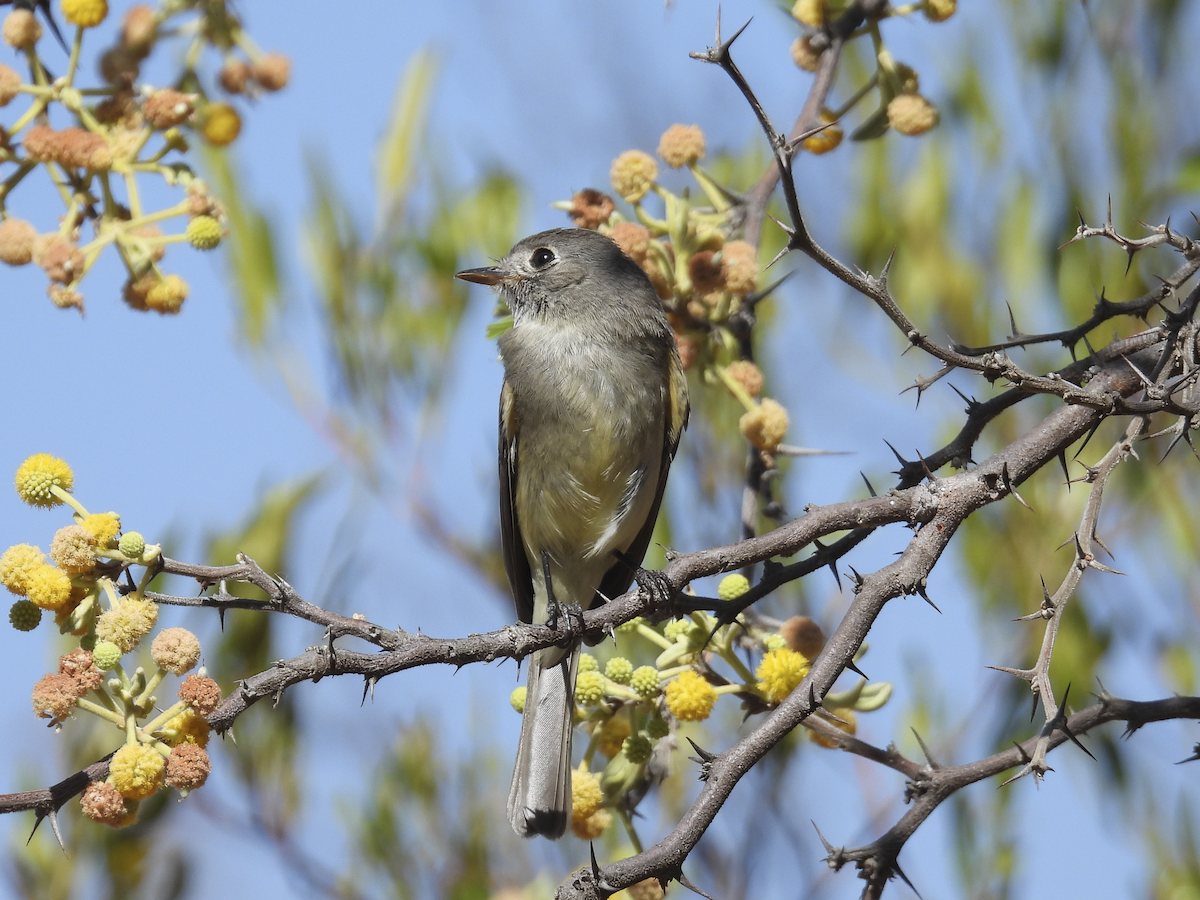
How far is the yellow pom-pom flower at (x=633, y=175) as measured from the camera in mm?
3725

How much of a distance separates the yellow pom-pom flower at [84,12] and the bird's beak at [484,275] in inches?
62.8

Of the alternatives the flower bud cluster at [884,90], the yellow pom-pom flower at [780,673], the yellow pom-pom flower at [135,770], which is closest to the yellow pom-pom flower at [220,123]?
the flower bud cluster at [884,90]

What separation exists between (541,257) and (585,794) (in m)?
2.51

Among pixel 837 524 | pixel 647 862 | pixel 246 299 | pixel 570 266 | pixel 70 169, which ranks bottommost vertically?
pixel 647 862

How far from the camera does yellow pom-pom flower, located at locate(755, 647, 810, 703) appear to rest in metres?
2.95

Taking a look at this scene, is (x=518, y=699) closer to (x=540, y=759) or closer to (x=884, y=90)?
(x=540, y=759)

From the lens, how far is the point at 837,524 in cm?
277

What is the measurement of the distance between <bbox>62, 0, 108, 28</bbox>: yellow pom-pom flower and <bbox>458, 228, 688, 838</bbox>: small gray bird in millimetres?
1608

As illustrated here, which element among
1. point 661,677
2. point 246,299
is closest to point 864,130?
point 661,677

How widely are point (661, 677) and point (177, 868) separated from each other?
183cm

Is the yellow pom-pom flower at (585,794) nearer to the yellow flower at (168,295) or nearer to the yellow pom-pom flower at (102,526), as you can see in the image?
the yellow pom-pom flower at (102,526)

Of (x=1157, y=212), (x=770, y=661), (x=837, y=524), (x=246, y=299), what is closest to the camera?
(x=837, y=524)

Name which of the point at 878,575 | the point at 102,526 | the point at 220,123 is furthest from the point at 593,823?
the point at 220,123

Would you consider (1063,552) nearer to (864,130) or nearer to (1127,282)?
(1127,282)
